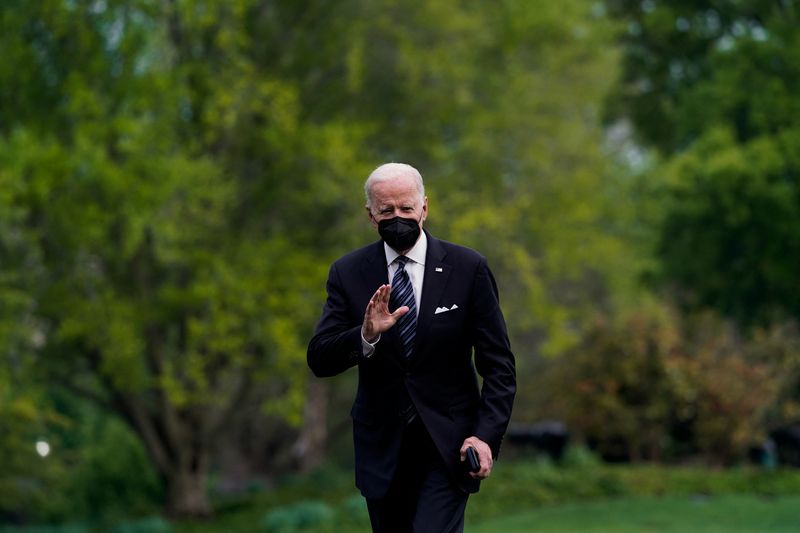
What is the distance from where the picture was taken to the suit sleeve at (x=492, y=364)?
4.77 meters

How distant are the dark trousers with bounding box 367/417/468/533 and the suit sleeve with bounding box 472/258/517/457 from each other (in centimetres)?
21

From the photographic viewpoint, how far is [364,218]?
20.7m

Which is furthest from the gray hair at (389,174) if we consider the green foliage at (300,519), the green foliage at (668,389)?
the green foliage at (668,389)

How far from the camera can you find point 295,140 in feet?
67.9

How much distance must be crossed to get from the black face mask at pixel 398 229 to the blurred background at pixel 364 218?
11.4 m

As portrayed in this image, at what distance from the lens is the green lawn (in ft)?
50.0

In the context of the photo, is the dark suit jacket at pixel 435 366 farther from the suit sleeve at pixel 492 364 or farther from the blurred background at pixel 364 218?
the blurred background at pixel 364 218

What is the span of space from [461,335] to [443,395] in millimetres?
233

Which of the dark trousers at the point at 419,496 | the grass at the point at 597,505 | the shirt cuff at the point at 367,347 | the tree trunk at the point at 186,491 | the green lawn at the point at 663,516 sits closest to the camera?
the shirt cuff at the point at 367,347

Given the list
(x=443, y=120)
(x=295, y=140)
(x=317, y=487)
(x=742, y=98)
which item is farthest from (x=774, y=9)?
(x=317, y=487)

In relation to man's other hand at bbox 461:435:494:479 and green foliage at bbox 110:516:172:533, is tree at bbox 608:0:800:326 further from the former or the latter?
man's other hand at bbox 461:435:494:479

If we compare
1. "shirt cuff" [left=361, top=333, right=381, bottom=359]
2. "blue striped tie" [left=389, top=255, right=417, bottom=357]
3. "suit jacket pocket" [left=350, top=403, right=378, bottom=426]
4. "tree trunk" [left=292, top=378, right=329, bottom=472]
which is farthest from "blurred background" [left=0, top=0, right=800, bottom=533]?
"shirt cuff" [left=361, top=333, right=381, bottom=359]

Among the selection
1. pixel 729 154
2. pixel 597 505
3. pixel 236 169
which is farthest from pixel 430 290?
pixel 236 169

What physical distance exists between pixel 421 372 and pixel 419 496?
1.51ft
